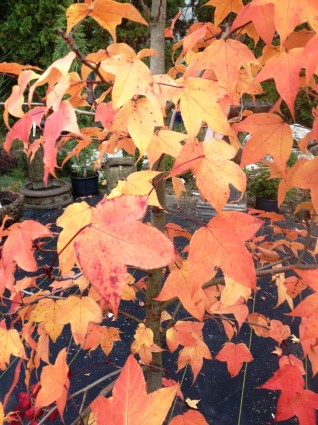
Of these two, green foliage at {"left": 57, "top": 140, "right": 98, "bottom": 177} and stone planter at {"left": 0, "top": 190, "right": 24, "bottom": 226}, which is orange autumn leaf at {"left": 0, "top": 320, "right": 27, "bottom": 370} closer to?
stone planter at {"left": 0, "top": 190, "right": 24, "bottom": 226}

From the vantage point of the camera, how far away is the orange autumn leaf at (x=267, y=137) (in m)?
0.73

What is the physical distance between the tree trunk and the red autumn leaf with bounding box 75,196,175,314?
41 centimetres

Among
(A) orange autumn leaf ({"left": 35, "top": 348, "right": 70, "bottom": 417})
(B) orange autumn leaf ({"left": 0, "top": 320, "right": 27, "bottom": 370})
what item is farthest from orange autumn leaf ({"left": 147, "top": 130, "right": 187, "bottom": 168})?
(B) orange autumn leaf ({"left": 0, "top": 320, "right": 27, "bottom": 370})

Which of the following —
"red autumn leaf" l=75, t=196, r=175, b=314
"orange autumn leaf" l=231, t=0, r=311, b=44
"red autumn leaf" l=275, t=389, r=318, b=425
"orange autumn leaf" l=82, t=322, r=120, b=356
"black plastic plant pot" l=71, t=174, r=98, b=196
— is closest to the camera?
"red autumn leaf" l=75, t=196, r=175, b=314

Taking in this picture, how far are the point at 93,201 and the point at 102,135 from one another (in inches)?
141

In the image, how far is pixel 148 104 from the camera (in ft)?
2.09

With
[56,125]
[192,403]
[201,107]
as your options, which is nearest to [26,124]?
[56,125]

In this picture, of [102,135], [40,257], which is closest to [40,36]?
[40,257]

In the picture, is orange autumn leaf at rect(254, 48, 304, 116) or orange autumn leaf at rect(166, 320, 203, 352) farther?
orange autumn leaf at rect(166, 320, 203, 352)

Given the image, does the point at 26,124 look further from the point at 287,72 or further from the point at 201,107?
the point at 287,72

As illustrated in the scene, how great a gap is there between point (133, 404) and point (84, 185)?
15.0ft

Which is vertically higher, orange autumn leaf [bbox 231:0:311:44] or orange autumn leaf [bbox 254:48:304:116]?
orange autumn leaf [bbox 231:0:311:44]

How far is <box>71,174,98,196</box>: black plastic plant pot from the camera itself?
16.1 ft

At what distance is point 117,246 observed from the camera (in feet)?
1.55
